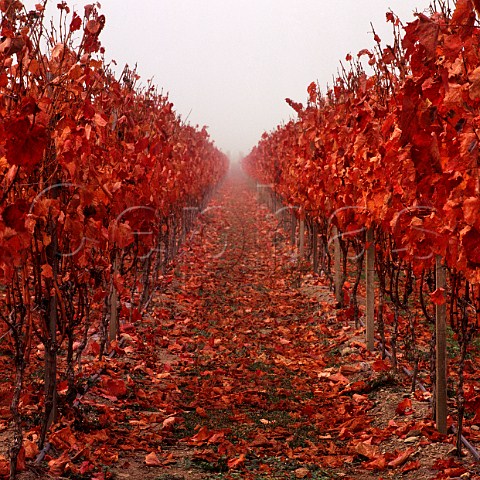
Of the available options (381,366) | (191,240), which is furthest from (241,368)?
(191,240)

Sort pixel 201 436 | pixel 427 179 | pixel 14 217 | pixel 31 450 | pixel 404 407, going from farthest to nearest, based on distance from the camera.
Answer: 1. pixel 404 407
2. pixel 201 436
3. pixel 31 450
4. pixel 427 179
5. pixel 14 217

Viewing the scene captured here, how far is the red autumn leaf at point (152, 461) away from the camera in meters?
3.40

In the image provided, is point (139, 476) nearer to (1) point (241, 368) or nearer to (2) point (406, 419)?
(2) point (406, 419)

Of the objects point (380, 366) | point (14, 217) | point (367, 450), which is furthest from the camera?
point (380, 366)

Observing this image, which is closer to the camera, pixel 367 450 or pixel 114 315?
pixel 367 450

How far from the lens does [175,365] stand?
18.3 ft

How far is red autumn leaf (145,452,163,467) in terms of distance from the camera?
340 centimetres

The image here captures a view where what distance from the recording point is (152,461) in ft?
11.2

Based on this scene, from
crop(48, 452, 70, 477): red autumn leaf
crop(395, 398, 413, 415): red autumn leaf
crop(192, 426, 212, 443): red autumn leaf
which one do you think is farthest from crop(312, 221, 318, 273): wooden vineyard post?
crop(48, 452, 70, 477): red autumn leaf

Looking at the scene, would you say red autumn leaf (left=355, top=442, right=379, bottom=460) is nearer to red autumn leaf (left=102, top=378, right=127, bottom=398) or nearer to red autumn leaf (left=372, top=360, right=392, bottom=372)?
red autumn leaf (left=372, top=360, right=392, bottom=372)

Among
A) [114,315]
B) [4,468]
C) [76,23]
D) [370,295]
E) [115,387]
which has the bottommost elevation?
[4,468]

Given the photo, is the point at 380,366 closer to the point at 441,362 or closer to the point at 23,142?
the point at 441,362

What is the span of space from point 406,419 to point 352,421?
1.24ft

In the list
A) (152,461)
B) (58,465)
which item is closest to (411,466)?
(152,461)
